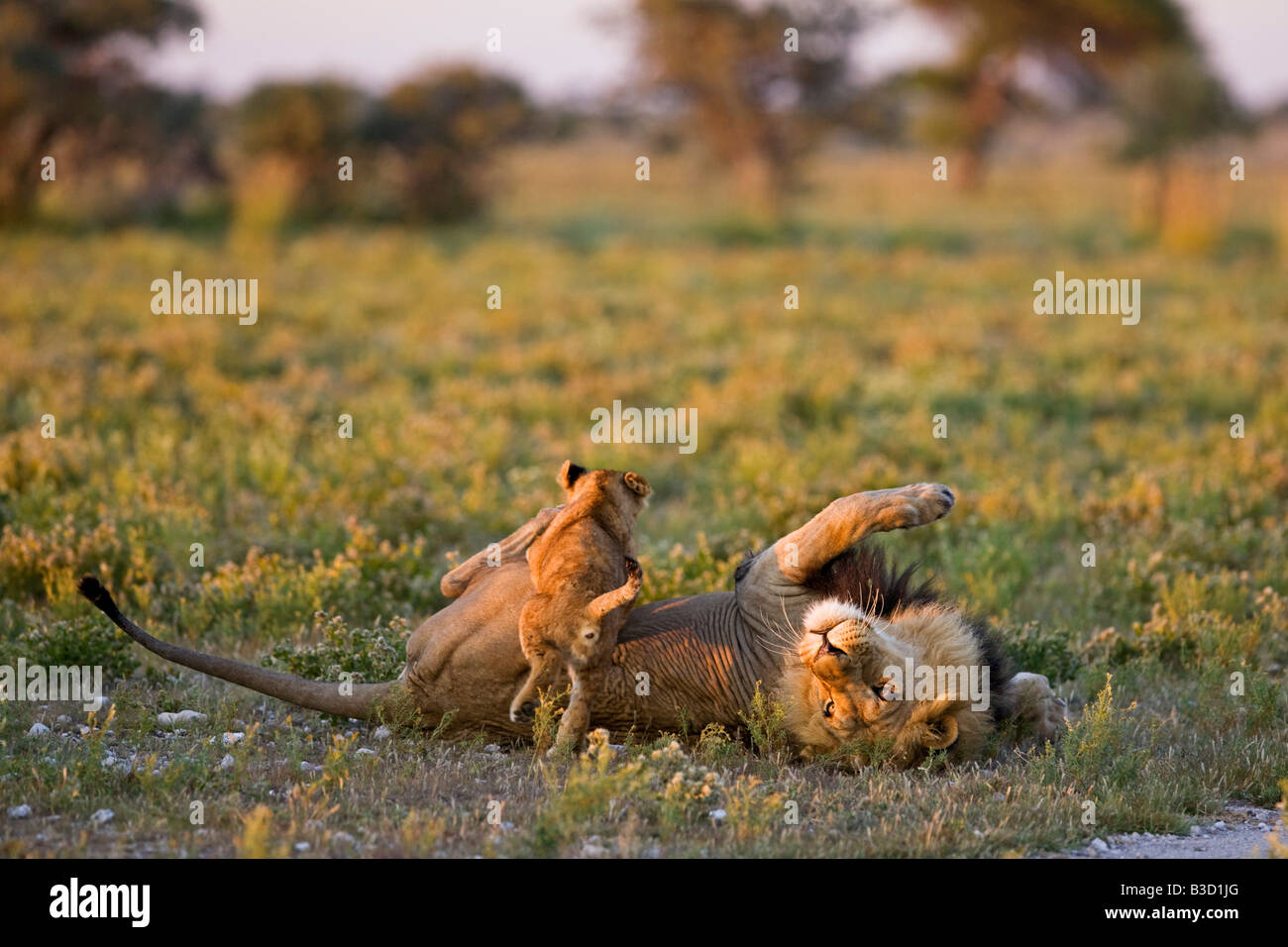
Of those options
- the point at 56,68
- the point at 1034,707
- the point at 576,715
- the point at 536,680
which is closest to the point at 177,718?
the point at 536,680

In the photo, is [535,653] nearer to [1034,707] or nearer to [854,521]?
[854,521]

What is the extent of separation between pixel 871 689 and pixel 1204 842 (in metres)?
1.21

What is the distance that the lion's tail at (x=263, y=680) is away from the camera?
5.04m

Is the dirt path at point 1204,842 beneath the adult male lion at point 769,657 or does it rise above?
beneath

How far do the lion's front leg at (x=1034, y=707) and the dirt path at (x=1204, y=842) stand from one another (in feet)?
2.27

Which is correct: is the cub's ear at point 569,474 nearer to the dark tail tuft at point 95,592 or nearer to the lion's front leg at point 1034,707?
the dark tail tuft at point 95,592

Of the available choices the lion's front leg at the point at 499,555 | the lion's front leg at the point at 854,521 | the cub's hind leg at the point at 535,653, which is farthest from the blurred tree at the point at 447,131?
the cub's hind leg at the point at 535,653

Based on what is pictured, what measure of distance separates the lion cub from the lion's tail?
621mm

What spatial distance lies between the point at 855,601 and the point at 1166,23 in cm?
3367

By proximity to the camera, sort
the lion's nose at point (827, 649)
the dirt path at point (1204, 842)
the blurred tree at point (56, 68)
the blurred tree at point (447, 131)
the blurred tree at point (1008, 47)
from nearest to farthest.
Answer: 1. the dirt path at point (1204, 842)
2. the lion's nose at point (827, 649)
3. the blurred tree at point (56, 68)
4. the blurred tree at point (447, 131)
5. the blurred tree at point (1008, 47)

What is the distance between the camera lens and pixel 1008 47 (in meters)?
35.3

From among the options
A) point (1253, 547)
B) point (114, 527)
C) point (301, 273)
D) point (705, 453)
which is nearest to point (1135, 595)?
point (1253, 547)

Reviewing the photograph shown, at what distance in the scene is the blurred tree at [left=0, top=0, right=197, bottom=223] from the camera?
20078 mm

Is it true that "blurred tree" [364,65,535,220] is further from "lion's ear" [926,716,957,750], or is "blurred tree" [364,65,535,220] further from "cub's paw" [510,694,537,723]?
"lion's ear" [926,716,957,750]
